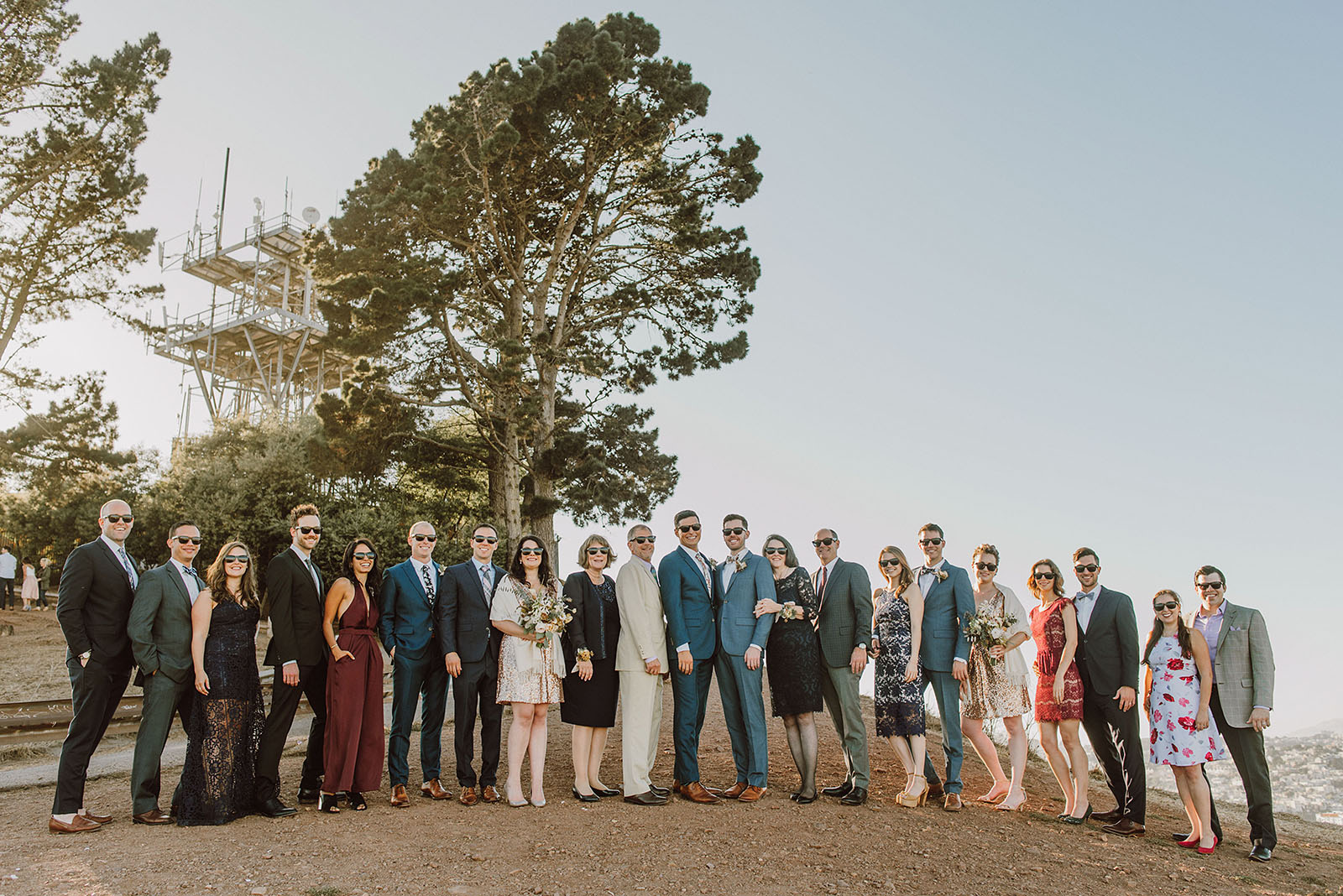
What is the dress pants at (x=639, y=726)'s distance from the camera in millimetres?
7625

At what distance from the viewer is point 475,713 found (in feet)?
25.6

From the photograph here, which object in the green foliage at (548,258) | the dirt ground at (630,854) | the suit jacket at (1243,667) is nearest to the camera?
the dirt ground at (630,854)

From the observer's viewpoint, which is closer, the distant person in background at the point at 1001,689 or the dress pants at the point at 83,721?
the dress pants at the point at 83,721

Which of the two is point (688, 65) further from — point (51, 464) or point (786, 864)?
point (51, 464)

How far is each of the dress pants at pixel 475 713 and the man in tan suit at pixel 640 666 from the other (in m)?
1.11

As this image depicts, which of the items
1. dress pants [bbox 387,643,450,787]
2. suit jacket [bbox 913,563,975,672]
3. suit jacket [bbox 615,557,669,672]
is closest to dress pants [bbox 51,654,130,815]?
dress pants [bbox 387,643,450,787]

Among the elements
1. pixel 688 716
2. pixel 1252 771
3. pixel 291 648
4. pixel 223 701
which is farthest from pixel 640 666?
pixel 1252 771

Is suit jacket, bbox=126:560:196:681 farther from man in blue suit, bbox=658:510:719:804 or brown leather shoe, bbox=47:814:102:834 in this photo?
man in blue suit, bbox=658:510:719:804

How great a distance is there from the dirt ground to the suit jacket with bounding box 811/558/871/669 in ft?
4.26

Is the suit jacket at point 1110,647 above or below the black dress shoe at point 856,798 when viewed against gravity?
above

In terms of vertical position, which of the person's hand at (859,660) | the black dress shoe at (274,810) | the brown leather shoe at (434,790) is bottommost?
the black dress shoe at (274,810)

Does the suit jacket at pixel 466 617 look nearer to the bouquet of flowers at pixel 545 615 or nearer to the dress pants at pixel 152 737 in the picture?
the bouquet of flowers at pixel 545 615

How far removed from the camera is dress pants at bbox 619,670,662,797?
25.0ft

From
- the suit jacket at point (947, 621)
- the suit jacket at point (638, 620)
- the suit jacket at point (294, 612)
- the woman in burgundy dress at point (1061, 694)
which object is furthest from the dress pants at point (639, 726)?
the woman in burgundy dress at point (1061, 694)
